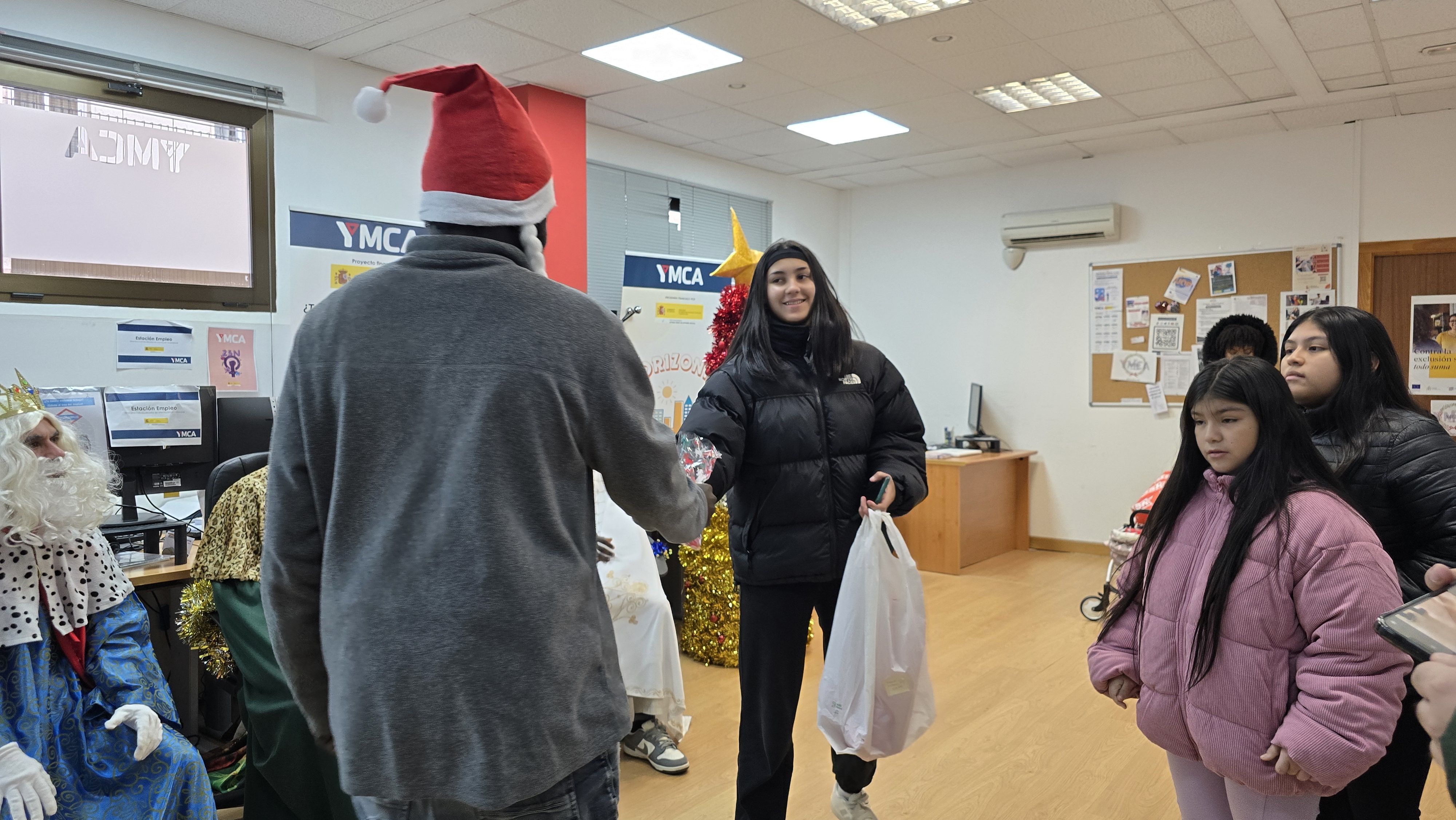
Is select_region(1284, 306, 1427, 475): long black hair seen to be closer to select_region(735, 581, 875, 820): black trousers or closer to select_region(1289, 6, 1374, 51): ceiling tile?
select_region(735, 581, 875, 820): black trousers

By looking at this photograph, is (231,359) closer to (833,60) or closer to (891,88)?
(833,60)

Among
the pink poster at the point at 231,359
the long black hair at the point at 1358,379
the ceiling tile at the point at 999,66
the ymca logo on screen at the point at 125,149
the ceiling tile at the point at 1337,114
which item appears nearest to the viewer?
the long black hair at the point at 1358,379

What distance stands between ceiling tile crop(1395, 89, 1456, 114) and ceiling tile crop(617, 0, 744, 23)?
3830mm

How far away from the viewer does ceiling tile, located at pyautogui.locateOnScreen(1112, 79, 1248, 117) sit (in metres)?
4.80

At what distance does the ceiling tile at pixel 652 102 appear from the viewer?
191 inches

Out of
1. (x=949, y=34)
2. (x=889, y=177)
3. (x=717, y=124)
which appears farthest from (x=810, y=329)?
(x=889, y=177)

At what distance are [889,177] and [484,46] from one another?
368 cm

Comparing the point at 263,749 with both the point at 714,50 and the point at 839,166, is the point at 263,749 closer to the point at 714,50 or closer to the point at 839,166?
the point at 714,50

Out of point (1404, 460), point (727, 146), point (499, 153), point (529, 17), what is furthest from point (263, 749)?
point (727, 146)

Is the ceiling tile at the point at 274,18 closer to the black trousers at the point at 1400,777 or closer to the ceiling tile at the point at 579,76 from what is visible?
the ceiling tile at the point at 579,76

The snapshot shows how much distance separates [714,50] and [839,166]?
2.52 metres

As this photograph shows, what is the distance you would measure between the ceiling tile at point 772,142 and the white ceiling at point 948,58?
3 cm

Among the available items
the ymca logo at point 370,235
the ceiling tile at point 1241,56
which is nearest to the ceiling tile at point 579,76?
the ymca logo at point 370,235

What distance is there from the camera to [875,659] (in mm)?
2004
